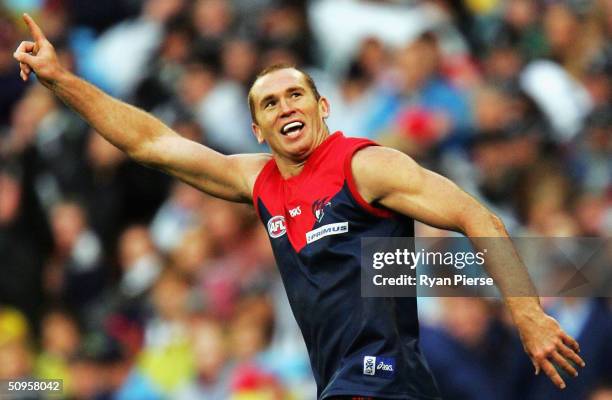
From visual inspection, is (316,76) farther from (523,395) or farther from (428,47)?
(523,395)

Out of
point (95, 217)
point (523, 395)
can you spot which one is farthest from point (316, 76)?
point (523, 395)

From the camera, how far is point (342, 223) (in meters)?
5.99

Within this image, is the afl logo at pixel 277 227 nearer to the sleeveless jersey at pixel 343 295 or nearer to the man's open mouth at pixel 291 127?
the sleeveless jersey at pixel 343 295

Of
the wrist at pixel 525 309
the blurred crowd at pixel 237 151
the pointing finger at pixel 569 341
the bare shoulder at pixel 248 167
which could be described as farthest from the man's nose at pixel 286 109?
the blurred crowd at pixel 237 151

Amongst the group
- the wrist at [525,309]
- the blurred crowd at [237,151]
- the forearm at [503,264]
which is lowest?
the wrist at [525,309]

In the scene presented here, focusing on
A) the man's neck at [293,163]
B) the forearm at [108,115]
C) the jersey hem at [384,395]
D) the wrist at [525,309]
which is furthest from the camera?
the forearm at [108,115]

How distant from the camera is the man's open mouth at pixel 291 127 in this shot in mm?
6316

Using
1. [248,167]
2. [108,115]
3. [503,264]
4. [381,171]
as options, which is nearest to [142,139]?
[108,115]

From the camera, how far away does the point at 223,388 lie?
992 cm

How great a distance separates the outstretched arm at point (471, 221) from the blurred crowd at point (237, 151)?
2.86 m

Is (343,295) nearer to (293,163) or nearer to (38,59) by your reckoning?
(293,163)

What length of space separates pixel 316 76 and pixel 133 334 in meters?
2.68

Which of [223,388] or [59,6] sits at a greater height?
[59,6]

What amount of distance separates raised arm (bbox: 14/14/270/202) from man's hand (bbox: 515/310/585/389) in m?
1.62
